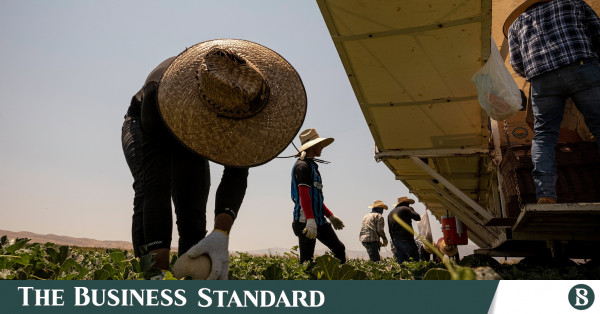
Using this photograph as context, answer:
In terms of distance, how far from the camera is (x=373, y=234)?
10.6 m

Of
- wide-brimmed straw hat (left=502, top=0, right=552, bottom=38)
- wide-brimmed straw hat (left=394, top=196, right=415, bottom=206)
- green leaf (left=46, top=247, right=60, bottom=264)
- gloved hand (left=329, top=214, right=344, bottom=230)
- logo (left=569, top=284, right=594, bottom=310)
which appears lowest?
logo (left=569, top=284, right=594, bottom=310)

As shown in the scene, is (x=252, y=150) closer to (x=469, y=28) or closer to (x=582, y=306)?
(x=582, y=306)

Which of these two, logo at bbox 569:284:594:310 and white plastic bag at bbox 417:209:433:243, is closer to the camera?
logo at bbox 569:284:594:310

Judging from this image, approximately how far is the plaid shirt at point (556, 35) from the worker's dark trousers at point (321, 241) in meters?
2.60

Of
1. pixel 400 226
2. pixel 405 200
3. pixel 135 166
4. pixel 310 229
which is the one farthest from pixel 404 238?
pixel 135 166

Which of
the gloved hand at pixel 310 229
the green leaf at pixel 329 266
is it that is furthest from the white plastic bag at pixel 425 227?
the green leaf at pixel 329 266

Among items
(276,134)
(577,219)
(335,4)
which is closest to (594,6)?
(577,219)

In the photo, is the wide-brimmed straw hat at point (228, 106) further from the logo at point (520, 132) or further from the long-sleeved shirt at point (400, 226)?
the long-sleeved shirt at point (400, 226)

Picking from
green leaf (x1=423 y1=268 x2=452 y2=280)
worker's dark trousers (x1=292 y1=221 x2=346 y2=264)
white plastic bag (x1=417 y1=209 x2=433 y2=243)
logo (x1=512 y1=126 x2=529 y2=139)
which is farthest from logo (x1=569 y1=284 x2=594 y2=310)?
white plastic bag (x1=417 y1=209 x2=433 y2=243)

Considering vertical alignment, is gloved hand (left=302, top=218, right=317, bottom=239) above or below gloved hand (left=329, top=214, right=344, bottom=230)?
below

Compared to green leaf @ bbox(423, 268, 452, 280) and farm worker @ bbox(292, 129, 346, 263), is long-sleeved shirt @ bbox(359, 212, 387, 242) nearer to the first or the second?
farm worker @ bbox(292, 129, 346, 263)

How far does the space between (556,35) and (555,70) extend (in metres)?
0.29

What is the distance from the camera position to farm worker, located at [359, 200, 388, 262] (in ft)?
34.5

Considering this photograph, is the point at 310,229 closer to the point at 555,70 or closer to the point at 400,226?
the point at 555,70
